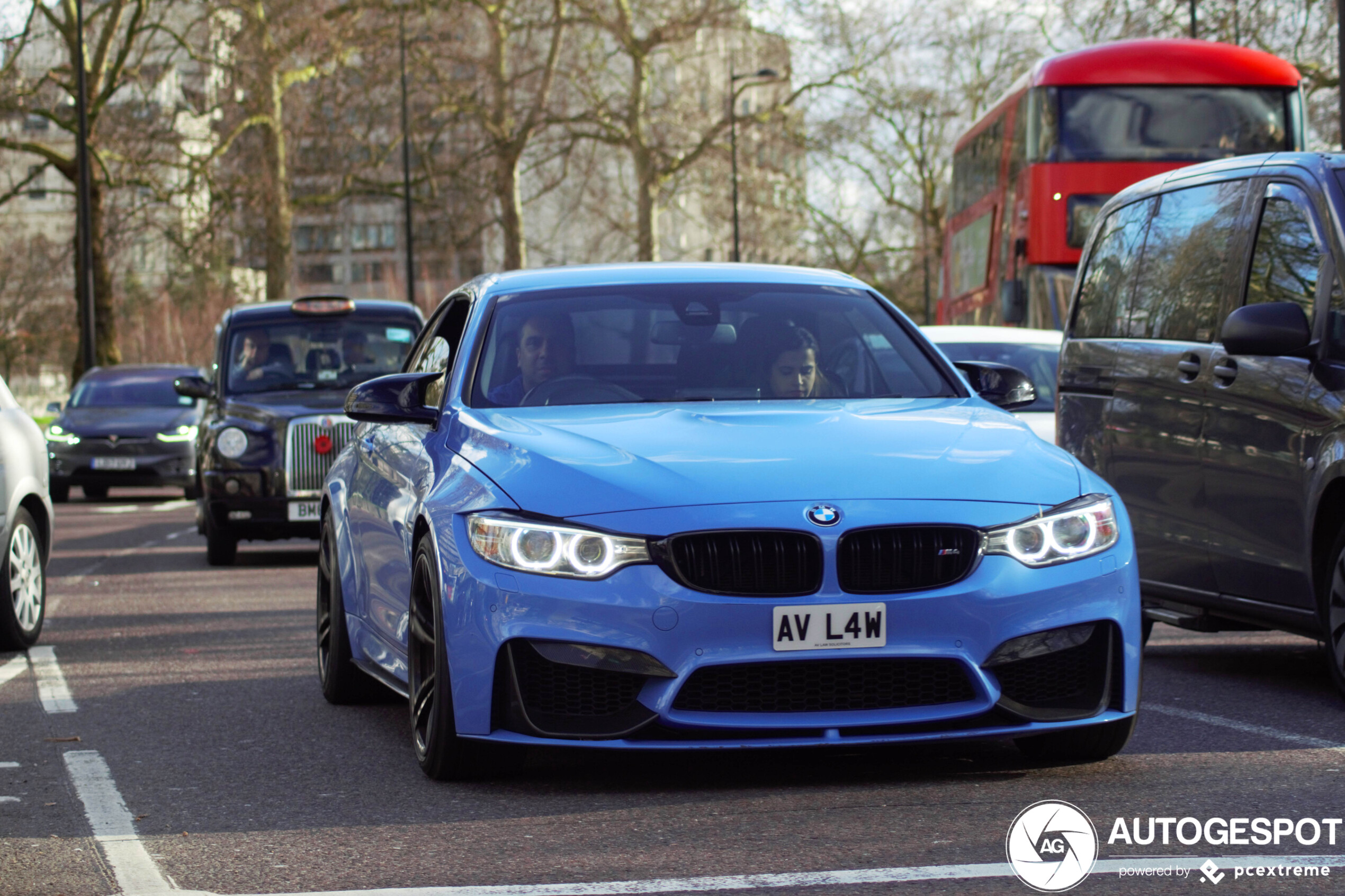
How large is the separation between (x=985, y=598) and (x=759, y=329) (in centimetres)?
167

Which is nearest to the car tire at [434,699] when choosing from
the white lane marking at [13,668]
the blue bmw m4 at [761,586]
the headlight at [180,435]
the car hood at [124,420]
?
the blue bmw m4 at [761,586]

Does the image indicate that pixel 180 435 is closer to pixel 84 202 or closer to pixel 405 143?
pixel 84 202

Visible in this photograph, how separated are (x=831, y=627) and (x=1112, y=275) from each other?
427cm

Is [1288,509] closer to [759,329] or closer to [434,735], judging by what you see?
[759,329]

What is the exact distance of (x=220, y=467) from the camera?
50.4 feet

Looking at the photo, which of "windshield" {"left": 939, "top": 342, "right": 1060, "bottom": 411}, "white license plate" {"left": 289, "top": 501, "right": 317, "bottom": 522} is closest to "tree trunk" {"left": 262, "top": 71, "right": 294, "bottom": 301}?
"white license plate" {"left": 289, "top": 501, "right": 317, "bottom": 522}

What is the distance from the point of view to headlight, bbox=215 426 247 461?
15352 millimetres

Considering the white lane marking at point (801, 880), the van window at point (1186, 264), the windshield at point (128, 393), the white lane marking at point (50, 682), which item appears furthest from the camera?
the windshield at point (128, 393)

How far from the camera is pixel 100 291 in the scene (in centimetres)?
4359

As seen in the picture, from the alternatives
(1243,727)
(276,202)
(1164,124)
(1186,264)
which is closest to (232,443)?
(1186,264)

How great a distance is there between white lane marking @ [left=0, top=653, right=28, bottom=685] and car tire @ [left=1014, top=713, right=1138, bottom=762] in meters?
4.72

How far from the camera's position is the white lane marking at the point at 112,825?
4.66 meters

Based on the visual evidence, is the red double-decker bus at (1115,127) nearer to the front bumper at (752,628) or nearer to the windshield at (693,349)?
the windshield at (693,349)

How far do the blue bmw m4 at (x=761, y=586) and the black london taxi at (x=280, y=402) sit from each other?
9158 mm
